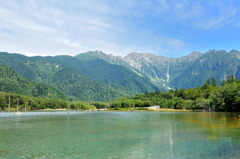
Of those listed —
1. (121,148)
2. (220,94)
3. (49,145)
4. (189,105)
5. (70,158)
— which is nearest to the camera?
(70,158)

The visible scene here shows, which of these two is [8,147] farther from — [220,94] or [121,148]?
[220,94]

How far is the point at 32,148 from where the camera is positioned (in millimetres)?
28688

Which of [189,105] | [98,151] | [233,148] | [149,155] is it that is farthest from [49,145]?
[189,105]

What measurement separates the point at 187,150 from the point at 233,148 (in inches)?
238

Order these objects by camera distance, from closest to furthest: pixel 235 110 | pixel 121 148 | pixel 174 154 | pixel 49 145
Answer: pixel 174 154 < pixel 121 148 < pixel 49 145 < pixel 235 110

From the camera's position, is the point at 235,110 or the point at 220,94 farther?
the point at 220,94

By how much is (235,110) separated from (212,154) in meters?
128

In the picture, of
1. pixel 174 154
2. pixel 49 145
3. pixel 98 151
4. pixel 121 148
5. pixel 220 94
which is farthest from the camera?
pixel 220 94

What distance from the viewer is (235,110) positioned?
136000 mm

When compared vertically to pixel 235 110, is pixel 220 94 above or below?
above

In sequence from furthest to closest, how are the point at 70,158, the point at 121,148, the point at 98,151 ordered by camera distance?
1. the point at 121,148
2. the point at 98,151
3. the point at 70,158

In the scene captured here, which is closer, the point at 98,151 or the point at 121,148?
the point at 98,151

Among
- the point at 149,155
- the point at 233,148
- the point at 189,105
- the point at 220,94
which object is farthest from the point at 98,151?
the point at 189,105

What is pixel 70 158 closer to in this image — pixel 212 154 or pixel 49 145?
pixel 49 145
